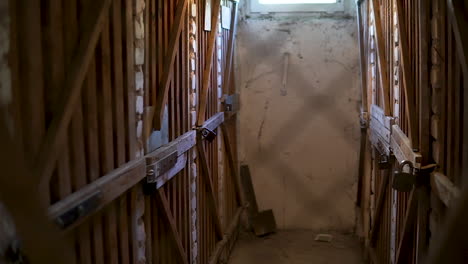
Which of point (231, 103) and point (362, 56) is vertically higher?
point (362, 56)

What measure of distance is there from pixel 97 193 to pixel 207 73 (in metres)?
2.73

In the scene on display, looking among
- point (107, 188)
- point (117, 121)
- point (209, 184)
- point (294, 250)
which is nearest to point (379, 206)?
point (209, 184)

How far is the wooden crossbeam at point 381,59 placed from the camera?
14.7 ft

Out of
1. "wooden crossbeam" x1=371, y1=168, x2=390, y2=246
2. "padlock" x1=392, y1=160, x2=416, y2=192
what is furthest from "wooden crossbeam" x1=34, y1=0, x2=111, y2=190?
"wooden crossbeam" x1=371, y1=168, x2=390, y2=246

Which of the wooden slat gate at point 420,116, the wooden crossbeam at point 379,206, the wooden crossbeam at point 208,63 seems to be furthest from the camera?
the wooden crossbeam at point 208,63

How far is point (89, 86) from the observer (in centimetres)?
242

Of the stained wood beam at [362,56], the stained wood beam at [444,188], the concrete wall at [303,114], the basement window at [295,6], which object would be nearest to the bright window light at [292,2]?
the basement window at [295,6]

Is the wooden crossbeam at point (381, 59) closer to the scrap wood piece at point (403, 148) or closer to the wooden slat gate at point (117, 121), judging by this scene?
the scrap wood piece at point (403, 148)

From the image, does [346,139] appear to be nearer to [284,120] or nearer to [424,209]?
[284,120]

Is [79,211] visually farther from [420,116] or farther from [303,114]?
[303,114]

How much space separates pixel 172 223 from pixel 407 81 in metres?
1.68

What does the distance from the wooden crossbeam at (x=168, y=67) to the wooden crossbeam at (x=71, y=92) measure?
0.92 meters

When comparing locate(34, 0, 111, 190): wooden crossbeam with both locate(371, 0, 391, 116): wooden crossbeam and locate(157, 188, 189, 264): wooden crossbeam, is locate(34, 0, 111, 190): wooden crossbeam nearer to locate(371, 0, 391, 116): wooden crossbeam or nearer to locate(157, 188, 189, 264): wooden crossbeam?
locate(157, 188, 189, 264): wooden crossbeam

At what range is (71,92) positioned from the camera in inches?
84.4
